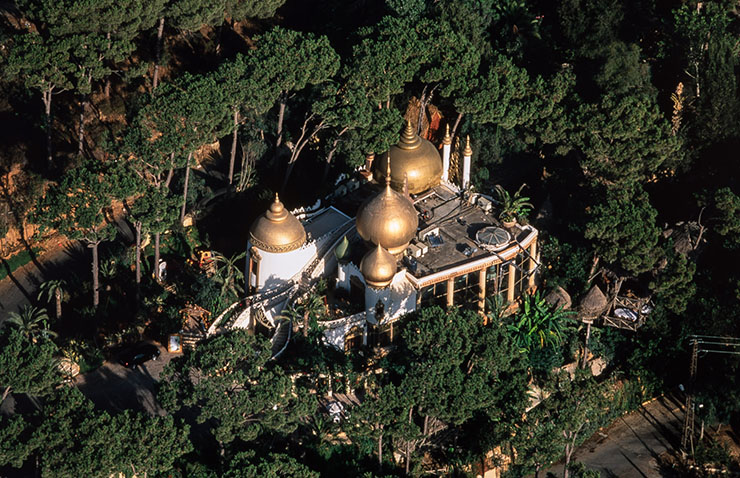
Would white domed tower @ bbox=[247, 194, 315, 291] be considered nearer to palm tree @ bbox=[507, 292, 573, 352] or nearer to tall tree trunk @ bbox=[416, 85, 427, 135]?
palm tree @ bbox=[507, 292, 573, 352]

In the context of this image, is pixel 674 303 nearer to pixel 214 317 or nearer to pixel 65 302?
pixel 214 317

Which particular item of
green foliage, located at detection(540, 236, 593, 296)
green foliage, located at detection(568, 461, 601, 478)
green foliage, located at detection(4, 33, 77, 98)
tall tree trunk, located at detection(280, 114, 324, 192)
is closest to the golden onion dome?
green foliage, located at detection(540, 236, 593, 296)

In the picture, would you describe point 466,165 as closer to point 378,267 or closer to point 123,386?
point 378,267

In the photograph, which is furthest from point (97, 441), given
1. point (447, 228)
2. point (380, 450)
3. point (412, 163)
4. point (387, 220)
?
point (412, 163)

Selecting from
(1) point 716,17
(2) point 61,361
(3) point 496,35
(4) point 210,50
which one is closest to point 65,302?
(2) point 61,361

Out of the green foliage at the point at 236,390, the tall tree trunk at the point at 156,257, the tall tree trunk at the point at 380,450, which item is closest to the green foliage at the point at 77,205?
the tall tree trunk at the point at 156,257

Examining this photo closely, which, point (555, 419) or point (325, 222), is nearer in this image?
point (555, 419)
